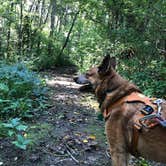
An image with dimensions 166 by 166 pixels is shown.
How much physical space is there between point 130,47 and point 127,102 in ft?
25.6

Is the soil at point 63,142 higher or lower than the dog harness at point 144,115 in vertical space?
lower

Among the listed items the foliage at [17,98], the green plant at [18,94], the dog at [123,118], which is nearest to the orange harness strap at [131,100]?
the dog at [123,118]

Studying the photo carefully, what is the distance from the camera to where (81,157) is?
5.23 m

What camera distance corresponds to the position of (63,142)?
18.7 feet

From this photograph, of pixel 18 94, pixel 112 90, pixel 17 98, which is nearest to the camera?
pixel 112 90

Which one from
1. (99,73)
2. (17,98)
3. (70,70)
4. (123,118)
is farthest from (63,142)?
(70,70)

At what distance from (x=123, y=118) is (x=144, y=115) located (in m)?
0.26

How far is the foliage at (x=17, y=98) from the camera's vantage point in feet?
20.9

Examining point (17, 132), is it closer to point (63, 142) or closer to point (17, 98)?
point (63, 142)

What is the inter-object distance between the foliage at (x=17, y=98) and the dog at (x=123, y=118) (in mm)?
1734

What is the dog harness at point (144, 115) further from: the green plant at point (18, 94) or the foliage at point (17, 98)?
the green plant at point (18, 94)

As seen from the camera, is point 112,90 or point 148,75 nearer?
point 112,90

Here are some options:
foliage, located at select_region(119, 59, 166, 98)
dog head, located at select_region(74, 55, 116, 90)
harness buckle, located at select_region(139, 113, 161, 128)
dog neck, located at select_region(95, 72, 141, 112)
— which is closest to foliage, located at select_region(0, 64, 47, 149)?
dog head, located at select_region(74, 55, 116, 90)

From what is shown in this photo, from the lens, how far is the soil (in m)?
4.98
